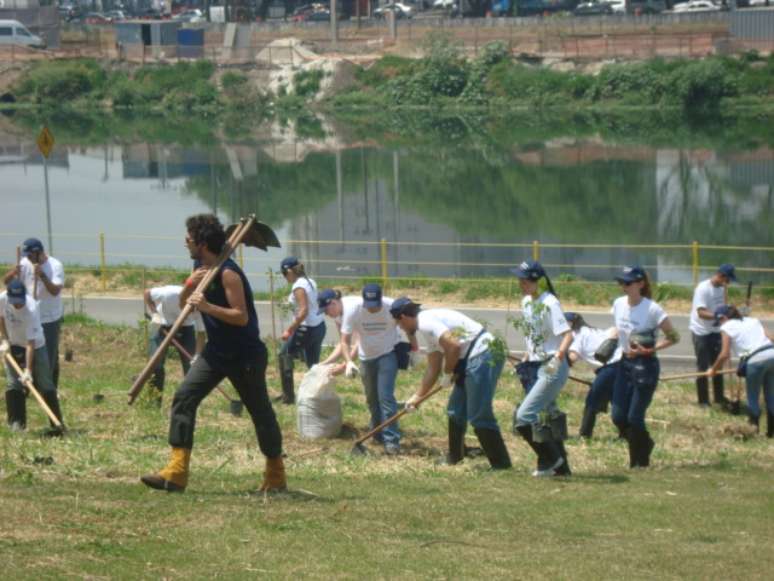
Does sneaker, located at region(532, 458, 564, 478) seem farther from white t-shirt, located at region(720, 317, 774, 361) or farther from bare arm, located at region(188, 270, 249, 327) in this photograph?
white t-shirt, located at region(720, 317, 774, 361)

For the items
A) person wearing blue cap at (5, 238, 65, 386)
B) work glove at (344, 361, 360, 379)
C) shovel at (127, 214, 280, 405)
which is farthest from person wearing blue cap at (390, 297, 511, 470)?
person wearing blue cap at (5, 238, 65, 386)

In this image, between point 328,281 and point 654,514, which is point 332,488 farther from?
point 328,281

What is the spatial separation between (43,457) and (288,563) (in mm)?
3818

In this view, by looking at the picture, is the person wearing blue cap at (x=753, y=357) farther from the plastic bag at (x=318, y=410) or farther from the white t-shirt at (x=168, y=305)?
the white t-shirt at (x=168, y=305)

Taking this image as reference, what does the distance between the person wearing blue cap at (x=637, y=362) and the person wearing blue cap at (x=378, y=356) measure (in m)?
2.00

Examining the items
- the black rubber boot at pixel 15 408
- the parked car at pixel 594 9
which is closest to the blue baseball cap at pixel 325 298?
the black rubber boot at pixel 15 408

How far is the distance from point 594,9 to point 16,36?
34180 mm

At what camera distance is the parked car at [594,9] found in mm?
83963

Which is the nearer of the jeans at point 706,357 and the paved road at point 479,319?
the jeans at point 706,357

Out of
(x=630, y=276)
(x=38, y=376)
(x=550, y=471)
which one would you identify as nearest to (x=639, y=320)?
(x=630, y=276)

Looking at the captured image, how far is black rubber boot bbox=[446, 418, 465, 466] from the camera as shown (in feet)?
38.2

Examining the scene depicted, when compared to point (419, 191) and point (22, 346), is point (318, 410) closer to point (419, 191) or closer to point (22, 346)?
point (22, 346)

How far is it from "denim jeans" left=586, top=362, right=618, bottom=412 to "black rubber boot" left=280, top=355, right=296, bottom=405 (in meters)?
3.36

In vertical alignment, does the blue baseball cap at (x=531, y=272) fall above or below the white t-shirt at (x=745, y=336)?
above
